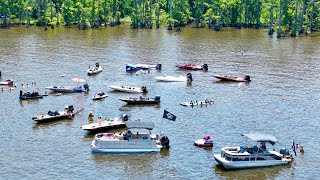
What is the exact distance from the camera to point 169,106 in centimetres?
10306

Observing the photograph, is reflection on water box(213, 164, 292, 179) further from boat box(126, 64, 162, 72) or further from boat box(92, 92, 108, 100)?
boat box(126, 64, 162, 72)

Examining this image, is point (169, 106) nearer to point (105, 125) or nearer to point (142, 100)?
point (142, 100)

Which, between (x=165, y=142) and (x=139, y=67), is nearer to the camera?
(x=165, y=142)

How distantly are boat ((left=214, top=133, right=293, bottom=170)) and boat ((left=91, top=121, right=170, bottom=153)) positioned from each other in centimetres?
875

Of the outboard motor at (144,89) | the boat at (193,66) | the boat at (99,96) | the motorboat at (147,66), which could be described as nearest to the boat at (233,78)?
the boat at (193,66)

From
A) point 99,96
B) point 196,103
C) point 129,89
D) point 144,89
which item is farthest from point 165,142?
point 129,89

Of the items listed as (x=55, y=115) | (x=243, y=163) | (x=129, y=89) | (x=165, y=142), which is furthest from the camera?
(x=129, y=89)

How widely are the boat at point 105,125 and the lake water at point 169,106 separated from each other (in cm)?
160

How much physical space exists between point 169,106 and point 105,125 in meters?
18.2

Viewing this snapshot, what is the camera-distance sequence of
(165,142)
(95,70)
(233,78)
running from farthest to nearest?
(95,70)
(233,78)
(165,142)

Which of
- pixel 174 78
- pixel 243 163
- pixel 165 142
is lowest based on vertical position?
pixel 243 163

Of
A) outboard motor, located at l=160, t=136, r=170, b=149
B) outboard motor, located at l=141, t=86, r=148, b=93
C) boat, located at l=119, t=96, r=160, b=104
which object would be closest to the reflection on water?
outboard motor, located at l=160, t=136, r=170, b=149

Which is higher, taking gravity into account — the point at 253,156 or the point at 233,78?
the point at 233,78

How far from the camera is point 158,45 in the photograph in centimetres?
18025
